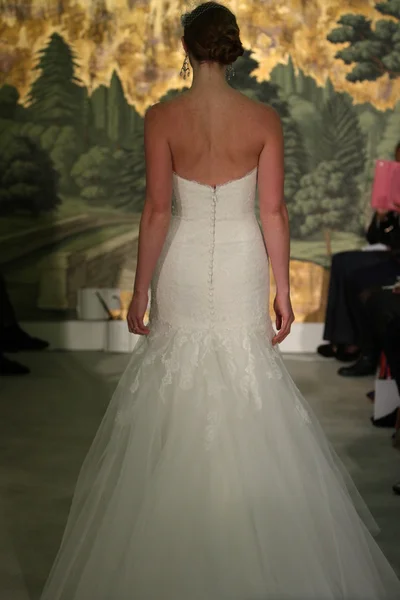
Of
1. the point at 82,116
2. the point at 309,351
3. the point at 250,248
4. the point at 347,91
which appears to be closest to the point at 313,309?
the point at 309,351

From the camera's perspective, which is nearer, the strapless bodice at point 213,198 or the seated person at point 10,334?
the strapless bodice at point 213,198

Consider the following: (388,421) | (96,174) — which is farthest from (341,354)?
(96,174)

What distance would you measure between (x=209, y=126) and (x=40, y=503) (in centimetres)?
183

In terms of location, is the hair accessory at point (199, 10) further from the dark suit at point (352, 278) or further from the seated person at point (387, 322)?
the dark suit at point (352, 278)

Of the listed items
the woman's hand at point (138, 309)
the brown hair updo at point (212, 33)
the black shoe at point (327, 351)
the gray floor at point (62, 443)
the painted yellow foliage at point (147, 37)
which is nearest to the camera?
the brown hair updo at point (212, 33)

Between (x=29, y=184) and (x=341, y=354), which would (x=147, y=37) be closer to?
(x=29, y=184)

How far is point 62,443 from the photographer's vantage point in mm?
4582

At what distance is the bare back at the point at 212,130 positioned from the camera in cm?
259

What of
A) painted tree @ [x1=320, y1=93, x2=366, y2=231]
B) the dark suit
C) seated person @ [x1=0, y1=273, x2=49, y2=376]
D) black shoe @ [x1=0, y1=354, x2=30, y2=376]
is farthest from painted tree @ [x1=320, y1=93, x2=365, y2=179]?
black shoe @ [x1=0, y1=354, x2=30, y2=376]

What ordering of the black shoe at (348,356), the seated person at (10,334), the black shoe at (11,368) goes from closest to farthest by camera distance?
the black shoe at (11,368) → the seated person at (10,334) → the black shoe at (348,356)

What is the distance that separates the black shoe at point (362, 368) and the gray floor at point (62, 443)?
0.27 ft

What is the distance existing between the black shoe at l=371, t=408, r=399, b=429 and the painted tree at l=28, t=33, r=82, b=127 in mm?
3391

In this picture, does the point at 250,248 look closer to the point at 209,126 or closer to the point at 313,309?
the point at 209,126

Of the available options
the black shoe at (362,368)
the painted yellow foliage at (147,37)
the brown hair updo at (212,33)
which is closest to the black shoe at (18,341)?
the painted yellow foliage at (147,37)
